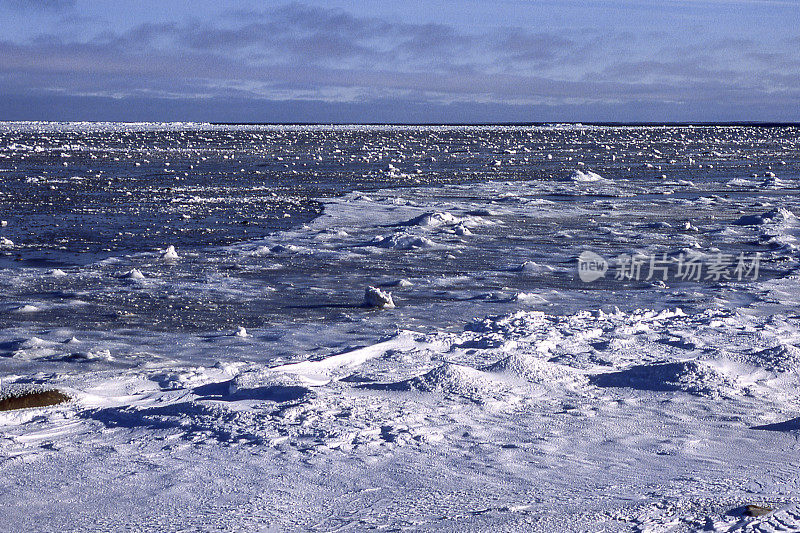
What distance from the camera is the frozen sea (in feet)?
11.5

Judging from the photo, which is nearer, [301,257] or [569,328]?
[569,328]

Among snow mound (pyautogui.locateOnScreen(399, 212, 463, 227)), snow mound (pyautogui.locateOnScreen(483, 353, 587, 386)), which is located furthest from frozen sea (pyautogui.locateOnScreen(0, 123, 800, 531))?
snow mound (pyautogui.locateOnScreen(399, 212, 463, 227))

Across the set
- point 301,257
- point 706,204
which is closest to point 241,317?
point 301,257

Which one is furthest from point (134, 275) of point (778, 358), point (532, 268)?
point (778, 358)

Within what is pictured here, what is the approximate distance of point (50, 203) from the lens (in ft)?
54.2

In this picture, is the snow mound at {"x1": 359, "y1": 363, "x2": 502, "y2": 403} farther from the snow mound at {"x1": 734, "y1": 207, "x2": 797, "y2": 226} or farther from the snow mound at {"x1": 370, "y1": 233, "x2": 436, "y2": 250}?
the snow mound at {"x1": 734, "y1": 207, "x2": 797, "y2": 226}

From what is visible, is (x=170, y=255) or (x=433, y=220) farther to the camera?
(x=433, y=220)

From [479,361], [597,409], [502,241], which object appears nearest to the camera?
[597,409]

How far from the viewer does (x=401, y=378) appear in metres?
5.16

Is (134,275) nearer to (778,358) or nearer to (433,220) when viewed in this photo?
(433,220)

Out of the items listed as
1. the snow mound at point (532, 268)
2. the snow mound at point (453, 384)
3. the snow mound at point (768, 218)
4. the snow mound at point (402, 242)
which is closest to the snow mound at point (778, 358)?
the snow mound at point (453, 384)

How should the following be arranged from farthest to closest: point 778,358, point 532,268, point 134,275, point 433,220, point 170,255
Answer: point 433,220
point 170,255
point 532,268
point 134,275
point 778,358

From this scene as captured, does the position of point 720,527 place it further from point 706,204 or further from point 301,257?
point 706,204

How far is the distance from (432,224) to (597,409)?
327 inches
